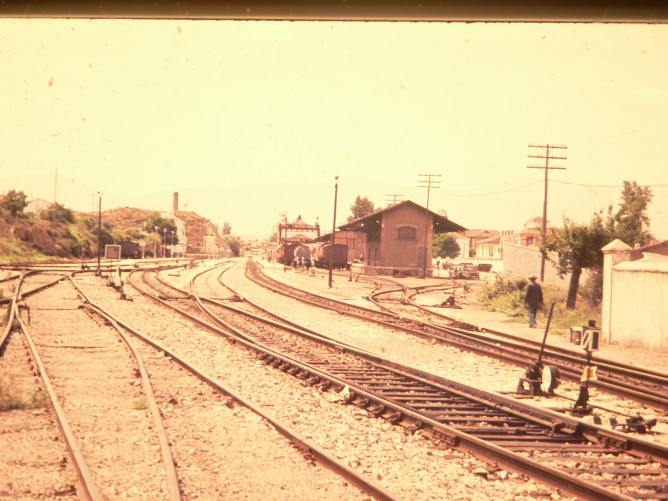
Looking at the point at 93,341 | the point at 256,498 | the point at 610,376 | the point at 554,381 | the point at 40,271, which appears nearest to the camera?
the point at 256,498

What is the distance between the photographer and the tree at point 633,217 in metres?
23.5

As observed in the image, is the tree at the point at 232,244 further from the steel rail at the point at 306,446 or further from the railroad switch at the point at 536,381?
the railroad switch at the point at 536,381

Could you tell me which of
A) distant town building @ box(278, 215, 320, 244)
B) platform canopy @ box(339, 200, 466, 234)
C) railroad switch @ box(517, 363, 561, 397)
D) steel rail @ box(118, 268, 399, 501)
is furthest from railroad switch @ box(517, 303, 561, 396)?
distant town building @ box(278, 215, 320, 244)

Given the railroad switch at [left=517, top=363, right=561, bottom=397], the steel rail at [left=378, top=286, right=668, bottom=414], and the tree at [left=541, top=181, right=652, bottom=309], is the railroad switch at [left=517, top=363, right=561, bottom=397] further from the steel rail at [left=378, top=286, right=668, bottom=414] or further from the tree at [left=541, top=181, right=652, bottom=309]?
the tree at [left=541, top=181, right=652, bottom=309]

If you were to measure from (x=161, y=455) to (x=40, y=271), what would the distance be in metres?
37.4

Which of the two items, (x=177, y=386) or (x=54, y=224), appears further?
(x=54, y=224)

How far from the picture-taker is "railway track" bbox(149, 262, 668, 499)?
18.2 ft

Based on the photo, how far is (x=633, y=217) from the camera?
25.0 meters

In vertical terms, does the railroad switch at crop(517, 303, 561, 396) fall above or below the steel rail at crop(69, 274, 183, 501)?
above

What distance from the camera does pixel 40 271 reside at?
1561 inches

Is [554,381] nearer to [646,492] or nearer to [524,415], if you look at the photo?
[524,415]

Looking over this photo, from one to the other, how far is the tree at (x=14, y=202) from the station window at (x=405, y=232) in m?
40.9

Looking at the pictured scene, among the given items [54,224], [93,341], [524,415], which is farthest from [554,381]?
[54,224]

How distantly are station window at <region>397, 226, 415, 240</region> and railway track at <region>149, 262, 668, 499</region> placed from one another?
3853cm
